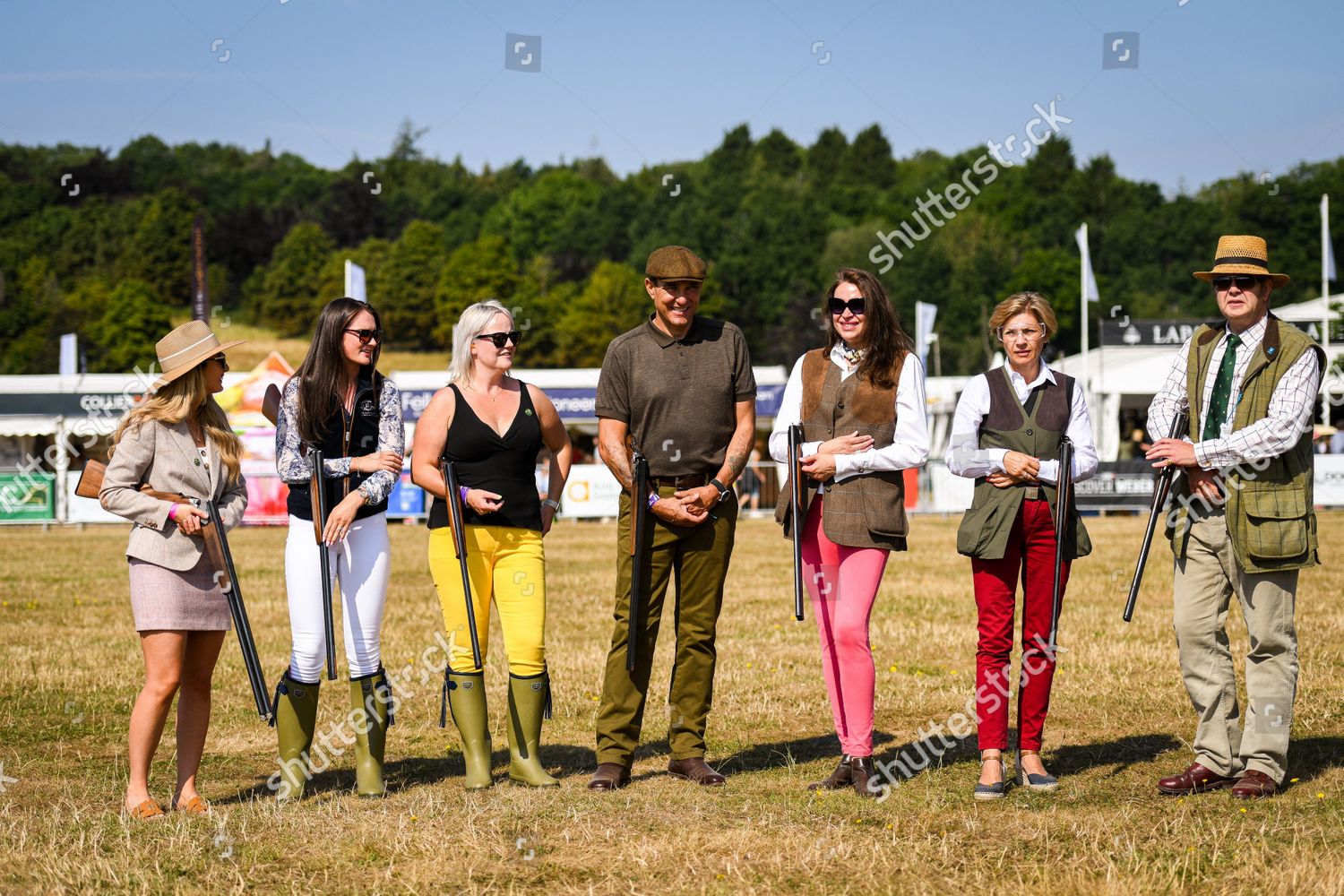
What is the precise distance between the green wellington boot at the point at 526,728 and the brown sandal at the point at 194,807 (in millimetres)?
1326

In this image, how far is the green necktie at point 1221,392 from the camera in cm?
602

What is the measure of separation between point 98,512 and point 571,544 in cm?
1325

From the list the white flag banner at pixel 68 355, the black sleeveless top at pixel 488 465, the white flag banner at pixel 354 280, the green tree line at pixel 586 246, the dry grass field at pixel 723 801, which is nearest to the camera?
the dry grass field at pixel 723 801

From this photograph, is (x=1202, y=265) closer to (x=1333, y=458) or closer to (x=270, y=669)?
(x=1333, y=458)

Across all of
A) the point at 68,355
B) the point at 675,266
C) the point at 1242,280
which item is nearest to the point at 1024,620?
the point at 1242,280

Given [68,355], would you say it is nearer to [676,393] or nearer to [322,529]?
[322,529]

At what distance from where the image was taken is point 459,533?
19.7 ft

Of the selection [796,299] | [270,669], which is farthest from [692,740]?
[796,299]

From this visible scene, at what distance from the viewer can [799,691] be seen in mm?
8703

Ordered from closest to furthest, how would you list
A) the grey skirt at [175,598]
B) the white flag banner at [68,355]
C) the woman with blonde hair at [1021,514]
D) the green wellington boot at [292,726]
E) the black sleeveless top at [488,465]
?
the grey skirt at [175,598]
the woman with blonde hair at [1021,514]
the green wellington boot at [292,726]
the black sleeveless top at [488,465]
the white flag banner at [68,355]

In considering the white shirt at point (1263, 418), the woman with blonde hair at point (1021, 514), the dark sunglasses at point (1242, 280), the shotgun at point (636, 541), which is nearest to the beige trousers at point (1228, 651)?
the white shirt at point (1263, 418)

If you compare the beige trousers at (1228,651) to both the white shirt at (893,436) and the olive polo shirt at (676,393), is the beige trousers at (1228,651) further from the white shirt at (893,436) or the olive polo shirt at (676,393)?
the olive polo shirt at (676,393)

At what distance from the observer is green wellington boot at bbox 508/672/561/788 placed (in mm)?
6273

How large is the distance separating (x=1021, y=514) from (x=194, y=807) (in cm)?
373
